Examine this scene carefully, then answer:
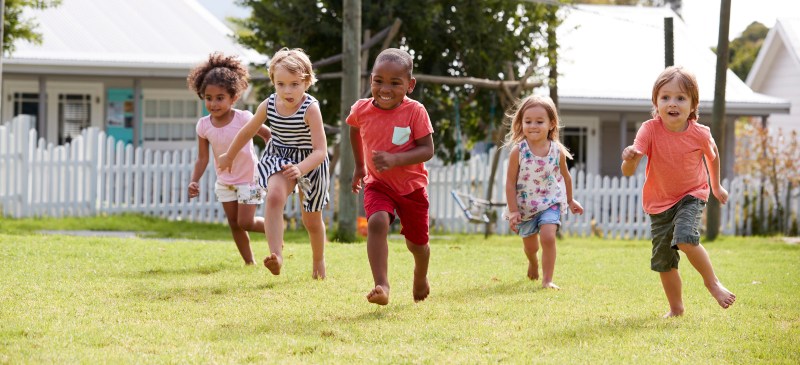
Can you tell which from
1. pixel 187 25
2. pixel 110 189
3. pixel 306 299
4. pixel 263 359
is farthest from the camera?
pixel 187 25

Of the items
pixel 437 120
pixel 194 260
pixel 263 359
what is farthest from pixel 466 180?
pixel 263 359

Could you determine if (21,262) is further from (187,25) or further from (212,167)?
(187,25)

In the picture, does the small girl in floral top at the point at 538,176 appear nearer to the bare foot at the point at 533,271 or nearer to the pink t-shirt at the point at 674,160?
the bare foot at the point at 533,271

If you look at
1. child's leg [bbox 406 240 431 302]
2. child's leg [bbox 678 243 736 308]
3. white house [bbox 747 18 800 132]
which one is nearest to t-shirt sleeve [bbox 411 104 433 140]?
child's leg [bbox 406 240 431 302]

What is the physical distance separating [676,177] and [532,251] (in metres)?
2.25

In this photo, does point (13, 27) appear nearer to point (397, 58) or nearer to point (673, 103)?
point (397, 58)

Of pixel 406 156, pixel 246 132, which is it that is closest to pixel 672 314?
pixel 406 156

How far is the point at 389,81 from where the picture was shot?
6.68m

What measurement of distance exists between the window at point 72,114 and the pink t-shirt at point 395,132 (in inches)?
725

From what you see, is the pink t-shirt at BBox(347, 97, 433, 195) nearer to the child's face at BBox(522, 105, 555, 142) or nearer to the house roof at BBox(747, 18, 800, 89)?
the child's face at BBox(522, 105, 555, 142)

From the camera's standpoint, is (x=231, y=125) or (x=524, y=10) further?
(x=524, y=10)

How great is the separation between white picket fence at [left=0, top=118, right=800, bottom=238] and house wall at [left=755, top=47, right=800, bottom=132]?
8942 mm

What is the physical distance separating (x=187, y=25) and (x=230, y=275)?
57.3 ft

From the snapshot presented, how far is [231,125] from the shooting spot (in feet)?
29.4
